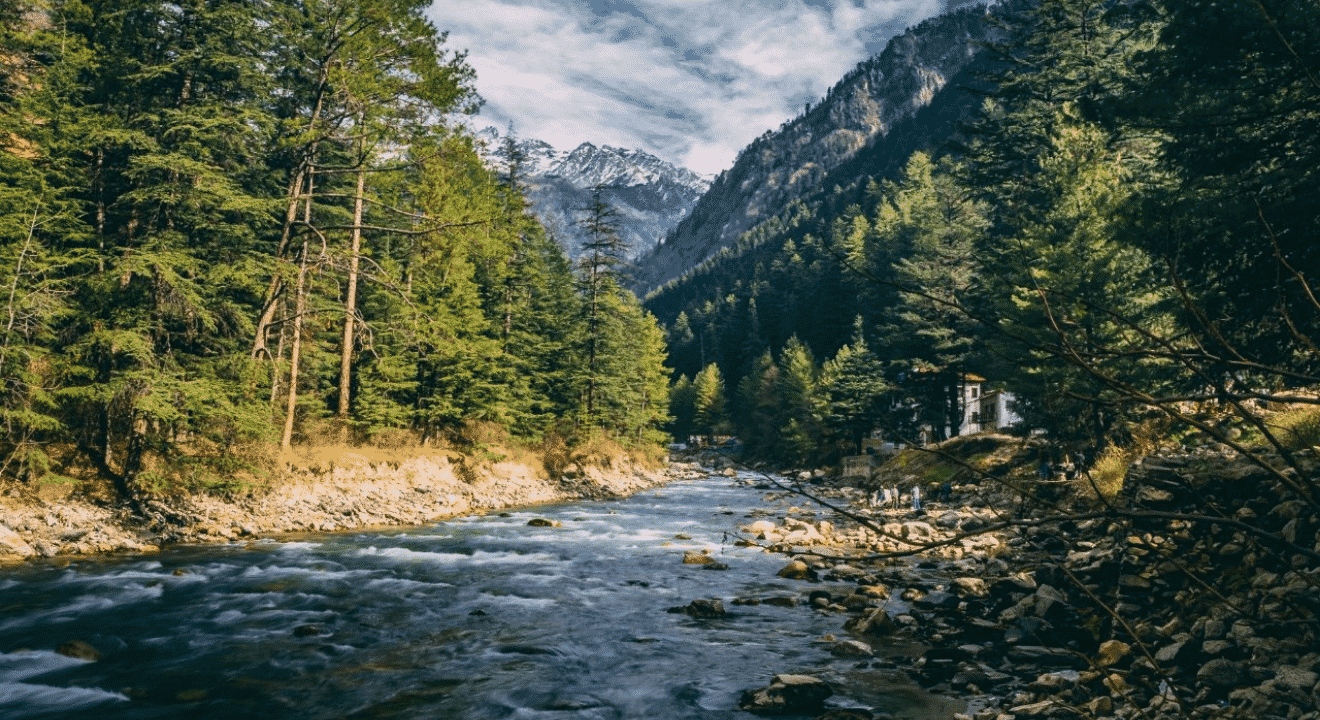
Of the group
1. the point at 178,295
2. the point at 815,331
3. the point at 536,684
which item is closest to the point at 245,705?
the point at 536,684

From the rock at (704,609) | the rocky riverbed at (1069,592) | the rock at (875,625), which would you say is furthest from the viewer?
the rock at (704,609)

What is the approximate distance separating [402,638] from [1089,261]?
855 inches

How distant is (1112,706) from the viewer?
7414 millimetres

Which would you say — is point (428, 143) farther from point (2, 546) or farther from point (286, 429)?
point (2, 546)

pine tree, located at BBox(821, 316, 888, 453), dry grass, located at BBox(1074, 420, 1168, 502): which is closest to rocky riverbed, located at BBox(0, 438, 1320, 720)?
dry grass, located at BBox(1074, 420, 1168, 502)

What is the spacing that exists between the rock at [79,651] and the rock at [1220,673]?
1373 centimetres

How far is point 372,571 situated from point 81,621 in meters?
5.29

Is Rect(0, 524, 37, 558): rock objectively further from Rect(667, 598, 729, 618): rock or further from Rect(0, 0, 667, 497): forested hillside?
Rect(667, 598, 729, 618): rock

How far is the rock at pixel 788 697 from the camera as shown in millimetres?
8289

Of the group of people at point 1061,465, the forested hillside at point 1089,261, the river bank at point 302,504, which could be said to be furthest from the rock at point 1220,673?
the river bank at point 302,504

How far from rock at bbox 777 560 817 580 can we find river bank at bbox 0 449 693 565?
43.5 ft

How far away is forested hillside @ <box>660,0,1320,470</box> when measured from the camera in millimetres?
2871

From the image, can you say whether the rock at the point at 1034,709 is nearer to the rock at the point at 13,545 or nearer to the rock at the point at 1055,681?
the rock at the point at 1055,681

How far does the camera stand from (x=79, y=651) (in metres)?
9.66
